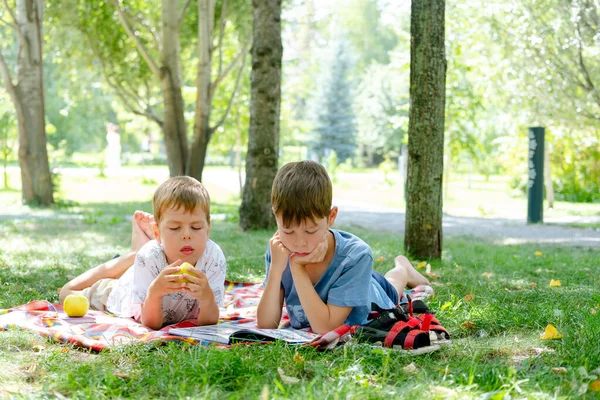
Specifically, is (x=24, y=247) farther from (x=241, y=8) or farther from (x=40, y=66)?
(x=241, y=8)

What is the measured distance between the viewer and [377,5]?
230ft

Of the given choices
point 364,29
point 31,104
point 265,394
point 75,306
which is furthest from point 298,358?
point 364,29

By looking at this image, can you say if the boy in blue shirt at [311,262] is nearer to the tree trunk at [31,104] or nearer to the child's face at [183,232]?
the child's face at [183,232]

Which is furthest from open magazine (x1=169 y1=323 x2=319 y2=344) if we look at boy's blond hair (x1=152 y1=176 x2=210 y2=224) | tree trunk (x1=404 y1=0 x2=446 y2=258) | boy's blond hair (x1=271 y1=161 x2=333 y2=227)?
tree trunk (x1=404 y1=0 x2=446 y2=258)

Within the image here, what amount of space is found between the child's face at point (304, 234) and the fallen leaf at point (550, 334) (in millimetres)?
1260

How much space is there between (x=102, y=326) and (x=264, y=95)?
21.6ft

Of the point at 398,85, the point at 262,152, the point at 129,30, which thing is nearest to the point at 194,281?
the point at 262,152

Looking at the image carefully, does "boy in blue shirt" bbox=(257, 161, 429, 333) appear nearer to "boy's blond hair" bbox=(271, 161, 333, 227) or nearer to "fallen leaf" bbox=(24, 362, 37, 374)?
"boy's blond hair" bbox=(271, 161, 333, 227)

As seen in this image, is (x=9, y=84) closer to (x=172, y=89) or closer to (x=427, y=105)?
(x=172, y=89)

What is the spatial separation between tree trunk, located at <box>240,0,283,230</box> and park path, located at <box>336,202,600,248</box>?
3113 mm

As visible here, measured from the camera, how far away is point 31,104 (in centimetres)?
1488

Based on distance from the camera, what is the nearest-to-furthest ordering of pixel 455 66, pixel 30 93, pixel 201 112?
pixel 201 112
pixel 30 93
pixel 455 66

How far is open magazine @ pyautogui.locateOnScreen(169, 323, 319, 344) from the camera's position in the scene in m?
3.65

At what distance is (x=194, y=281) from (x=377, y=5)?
69.8 m
